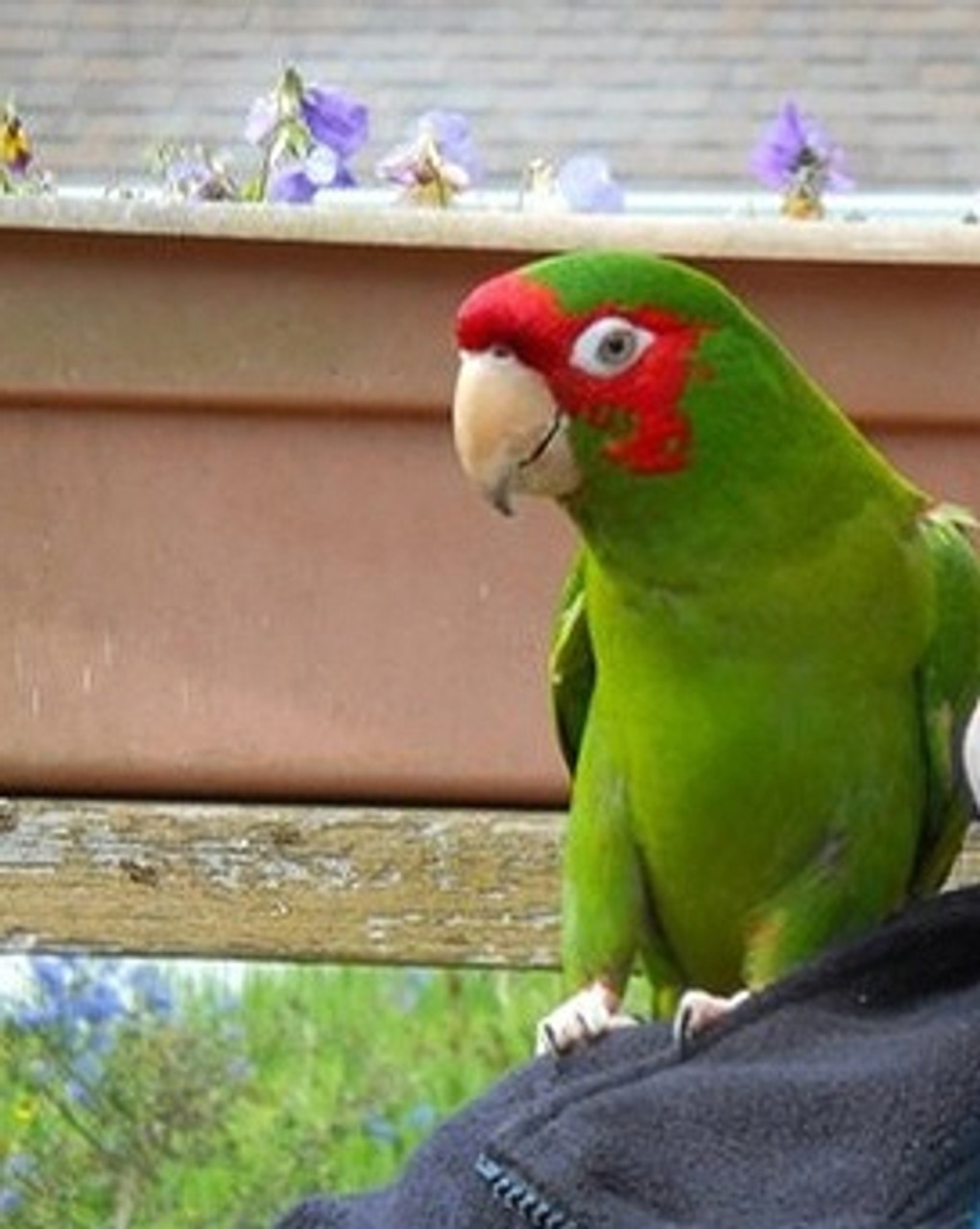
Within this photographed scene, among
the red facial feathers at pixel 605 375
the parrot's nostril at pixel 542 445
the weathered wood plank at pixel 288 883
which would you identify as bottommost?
the weathered wood plank at pixel 288 883

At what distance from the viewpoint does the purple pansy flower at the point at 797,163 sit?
1167mm

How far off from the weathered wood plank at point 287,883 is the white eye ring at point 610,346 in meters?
0.19

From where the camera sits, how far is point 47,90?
5.11ft

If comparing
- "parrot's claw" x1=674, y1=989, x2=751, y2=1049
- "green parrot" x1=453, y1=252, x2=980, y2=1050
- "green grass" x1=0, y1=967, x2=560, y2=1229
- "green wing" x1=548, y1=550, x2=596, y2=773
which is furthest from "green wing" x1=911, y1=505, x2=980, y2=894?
"green grass" x1=0, y1=967, x2=560, y2=1229

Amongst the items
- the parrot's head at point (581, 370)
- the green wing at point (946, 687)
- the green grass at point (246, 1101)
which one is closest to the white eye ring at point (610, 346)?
the parrot's head at point (581, 370)

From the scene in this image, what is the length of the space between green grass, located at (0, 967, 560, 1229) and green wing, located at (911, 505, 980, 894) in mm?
502

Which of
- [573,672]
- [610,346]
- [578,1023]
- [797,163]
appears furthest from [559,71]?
[578,1023]

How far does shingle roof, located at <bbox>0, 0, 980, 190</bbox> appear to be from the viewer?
5.11 feet

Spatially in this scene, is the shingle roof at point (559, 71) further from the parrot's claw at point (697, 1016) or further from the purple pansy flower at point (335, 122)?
the parrot's claw at point (697, 1016)

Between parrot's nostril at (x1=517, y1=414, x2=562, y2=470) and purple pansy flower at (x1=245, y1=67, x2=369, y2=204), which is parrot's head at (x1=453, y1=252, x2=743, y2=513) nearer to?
parrot's nostril at (x1=517, y1=414, x2=562, y2=470)

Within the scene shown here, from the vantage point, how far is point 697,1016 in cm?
71

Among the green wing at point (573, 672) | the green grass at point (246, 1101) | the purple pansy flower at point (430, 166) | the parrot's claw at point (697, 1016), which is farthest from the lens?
the green grass at point (246, 1101)

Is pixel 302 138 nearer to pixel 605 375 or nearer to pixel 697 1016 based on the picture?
pixel 605 375

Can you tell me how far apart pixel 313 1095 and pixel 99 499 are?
1.89 feet
